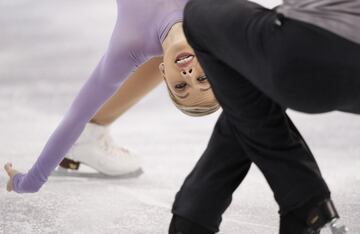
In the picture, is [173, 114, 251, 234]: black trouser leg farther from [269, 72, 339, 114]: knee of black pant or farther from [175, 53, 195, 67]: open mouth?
[175, 53, 195, 67]: open mouth

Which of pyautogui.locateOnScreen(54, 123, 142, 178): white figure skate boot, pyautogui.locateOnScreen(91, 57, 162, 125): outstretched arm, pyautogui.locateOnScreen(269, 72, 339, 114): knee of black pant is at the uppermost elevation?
pyautogui.locateOnScreen(269, 72, 339, 114): knee of black pant

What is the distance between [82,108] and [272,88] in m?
0.83

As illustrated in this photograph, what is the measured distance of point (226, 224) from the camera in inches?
53.9

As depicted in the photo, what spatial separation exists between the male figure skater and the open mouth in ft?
1.17

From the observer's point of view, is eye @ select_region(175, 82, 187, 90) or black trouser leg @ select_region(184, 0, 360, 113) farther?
eye @ select_region(175, 82, 187, 90)

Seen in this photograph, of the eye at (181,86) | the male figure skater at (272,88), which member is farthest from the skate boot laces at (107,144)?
the male figure skater at (272,88)

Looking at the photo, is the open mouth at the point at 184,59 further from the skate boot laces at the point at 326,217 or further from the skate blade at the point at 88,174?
the skate blade at the point at 88,174

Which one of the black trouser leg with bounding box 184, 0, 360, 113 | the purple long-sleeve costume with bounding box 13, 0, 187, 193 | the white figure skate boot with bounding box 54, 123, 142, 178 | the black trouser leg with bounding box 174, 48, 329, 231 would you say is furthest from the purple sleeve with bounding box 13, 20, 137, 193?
the black trouser leg with bounding box 184, 0, 360, 113

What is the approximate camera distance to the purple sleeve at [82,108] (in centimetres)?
146

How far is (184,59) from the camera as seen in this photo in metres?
1.32

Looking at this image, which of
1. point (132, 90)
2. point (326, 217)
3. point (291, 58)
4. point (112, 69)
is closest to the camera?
point (291, 58)

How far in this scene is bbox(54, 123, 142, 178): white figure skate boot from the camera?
1.96m

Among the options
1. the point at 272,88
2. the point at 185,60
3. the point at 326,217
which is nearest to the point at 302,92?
the point at 272,88

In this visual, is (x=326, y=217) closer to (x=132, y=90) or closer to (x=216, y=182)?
(x=216, y=182)
